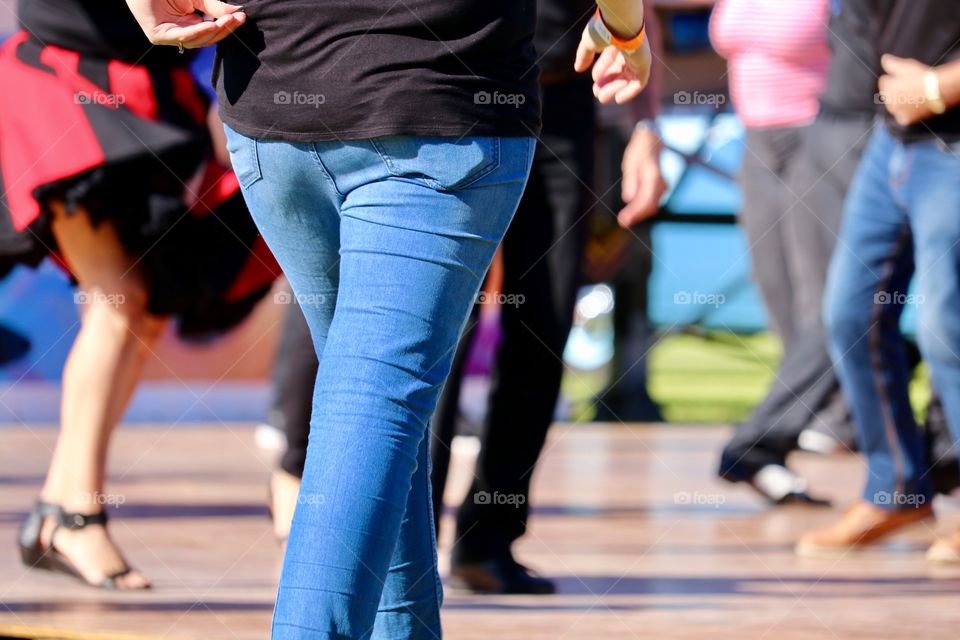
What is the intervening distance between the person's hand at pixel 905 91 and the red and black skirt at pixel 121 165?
1.26 meters

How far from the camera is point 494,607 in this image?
2.35 m

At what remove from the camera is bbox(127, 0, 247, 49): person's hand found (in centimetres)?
139

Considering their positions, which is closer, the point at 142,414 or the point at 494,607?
the point at 494,607

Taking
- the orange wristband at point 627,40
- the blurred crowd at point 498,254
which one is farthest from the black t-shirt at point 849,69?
the orange wristband at point 627,40

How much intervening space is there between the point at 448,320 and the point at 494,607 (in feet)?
3.66

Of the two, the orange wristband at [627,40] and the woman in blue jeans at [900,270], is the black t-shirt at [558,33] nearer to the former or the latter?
the woman in blue jeans at [900,270]

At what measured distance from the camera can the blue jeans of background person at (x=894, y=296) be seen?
2709 millimetres

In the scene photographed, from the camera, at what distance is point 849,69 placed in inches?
149

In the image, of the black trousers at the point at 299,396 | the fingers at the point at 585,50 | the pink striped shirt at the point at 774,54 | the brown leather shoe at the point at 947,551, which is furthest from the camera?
the pink striped shirt at the point at 774,54

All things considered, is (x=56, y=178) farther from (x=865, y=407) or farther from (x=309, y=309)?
(x=865, y=407)

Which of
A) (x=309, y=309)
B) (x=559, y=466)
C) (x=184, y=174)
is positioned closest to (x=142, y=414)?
(x=559, y=466)

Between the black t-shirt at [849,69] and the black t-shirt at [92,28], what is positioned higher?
the black t-shirt at [92,28]

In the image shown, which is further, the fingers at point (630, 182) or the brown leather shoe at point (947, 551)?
the brown leather shoe at point (947, 551)
